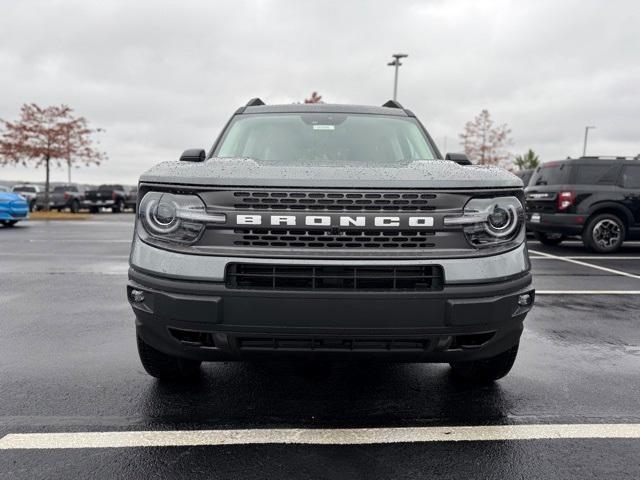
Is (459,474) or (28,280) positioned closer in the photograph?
(459,474)

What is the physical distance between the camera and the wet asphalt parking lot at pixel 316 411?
2.50 m

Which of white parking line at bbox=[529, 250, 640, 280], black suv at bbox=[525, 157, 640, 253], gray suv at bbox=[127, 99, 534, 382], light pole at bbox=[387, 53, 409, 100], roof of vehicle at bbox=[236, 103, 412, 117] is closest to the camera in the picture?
gray suv at bbox=[127, 99, 534, 382]

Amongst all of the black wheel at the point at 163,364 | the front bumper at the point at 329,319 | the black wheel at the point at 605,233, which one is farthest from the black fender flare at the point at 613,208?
the black wheel at the point at 163,364

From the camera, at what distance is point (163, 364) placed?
3.34 metres

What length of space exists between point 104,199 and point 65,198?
246 centimetres

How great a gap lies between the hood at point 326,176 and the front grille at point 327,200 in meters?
0.04

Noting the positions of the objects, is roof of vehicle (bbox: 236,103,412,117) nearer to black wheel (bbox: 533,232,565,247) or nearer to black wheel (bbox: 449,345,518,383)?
black wheel (bbox: 449,345,518,383)

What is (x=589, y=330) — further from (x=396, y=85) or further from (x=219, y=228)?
(x=396, y=85)

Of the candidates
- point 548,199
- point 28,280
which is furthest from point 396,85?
point 28,280

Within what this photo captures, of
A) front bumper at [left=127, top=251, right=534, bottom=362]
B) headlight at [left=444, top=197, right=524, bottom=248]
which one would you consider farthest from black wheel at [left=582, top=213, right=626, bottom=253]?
front bumper at [left=127, top=251, right=534, bottom=362]

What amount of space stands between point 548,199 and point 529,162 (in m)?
75.6

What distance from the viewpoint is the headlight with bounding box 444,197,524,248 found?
9.04 feet

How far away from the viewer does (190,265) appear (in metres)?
2.68

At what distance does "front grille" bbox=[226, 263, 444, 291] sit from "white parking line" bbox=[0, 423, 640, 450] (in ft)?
2.50
